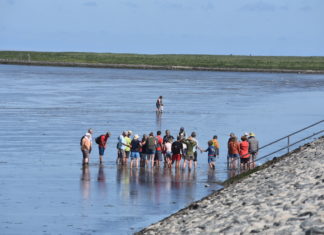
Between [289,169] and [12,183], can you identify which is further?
[12,183]

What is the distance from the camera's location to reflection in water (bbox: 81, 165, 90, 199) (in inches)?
1007

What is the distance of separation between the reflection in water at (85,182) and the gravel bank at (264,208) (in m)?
4.28

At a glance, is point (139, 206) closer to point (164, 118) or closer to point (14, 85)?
point (164, 118)

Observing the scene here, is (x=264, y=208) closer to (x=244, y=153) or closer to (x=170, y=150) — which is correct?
(x=244, y=153)

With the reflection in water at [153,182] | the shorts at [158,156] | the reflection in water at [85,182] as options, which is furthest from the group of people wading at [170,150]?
the reflection in water at [85,182]

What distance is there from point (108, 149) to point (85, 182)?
9686mm

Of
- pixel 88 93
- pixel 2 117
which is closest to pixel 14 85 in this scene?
pixel 88 93

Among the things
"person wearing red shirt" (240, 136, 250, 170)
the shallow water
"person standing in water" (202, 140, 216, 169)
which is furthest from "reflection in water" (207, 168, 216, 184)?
"person wearing red shirt" (240, 136, 250, 170)

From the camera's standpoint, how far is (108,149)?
37.7 m

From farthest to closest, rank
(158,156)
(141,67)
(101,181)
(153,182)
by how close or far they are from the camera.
A: (141,67)
(158,156)
(153,182)
(101,181)

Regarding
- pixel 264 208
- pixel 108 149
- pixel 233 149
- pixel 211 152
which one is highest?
pixel 264 208

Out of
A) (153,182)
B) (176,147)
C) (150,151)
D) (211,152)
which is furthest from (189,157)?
(153,182)

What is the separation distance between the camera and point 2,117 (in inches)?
2088

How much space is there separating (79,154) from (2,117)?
60.8ft
